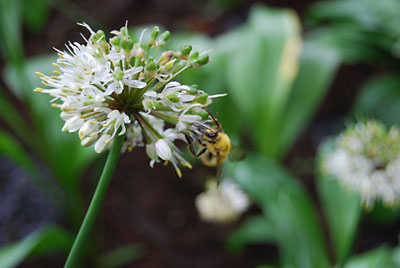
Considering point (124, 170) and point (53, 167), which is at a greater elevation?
point (53, 167)

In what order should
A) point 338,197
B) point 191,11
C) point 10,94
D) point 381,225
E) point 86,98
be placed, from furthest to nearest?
1. point 191,11
2. point 10,94
3. point 381,225
4. point 338,197
5. point 86,98

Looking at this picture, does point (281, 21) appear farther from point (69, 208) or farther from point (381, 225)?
point (69, 208)

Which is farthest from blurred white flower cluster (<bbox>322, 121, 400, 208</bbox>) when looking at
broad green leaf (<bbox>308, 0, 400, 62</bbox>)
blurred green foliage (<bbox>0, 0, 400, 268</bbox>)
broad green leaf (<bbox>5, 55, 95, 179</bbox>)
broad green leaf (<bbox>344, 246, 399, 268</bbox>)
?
broad green leaf (<bbox>308, 0, 400, 62</bbox>)

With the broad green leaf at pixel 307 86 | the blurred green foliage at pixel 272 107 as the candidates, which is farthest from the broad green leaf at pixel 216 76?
the broad green leaf at pixel 307 86

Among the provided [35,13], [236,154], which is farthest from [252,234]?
[35,13]

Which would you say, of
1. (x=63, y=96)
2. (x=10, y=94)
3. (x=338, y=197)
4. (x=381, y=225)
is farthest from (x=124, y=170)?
(x=63, y=96)

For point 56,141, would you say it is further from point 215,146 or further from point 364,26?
point 364,26
